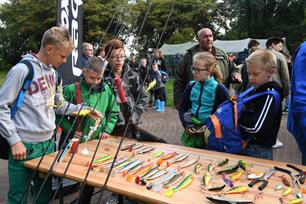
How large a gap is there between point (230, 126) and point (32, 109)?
4.65 feet

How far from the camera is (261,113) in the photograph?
2.53m

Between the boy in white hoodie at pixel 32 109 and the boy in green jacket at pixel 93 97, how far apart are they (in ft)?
1.99

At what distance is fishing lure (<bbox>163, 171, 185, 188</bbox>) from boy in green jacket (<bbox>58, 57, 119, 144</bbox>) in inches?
45.8

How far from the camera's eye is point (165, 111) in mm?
10266

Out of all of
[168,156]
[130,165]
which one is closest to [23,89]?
[130,165]

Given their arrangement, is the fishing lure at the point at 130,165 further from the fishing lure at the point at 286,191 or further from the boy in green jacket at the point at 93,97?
the fishing lure at the point at 286,191

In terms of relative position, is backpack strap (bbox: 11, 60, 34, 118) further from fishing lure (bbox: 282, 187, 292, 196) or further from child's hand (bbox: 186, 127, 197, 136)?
fishing lure (bbox: 282, 187, 292, 196)

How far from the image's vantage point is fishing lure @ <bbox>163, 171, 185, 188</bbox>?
A: 6.42 feet

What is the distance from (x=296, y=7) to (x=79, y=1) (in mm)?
34543

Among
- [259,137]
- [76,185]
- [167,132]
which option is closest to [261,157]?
[259,137]

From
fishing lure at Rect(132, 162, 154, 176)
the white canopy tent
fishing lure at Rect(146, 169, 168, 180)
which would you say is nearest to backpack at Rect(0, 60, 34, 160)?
fishing lure at Rect(132, 162, 154, 176)

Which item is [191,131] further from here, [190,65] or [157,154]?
[190,65]

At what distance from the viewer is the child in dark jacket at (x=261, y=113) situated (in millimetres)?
2537

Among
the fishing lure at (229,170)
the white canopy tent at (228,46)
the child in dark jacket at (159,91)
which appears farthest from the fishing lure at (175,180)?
the white canopy tent at (228,46)
